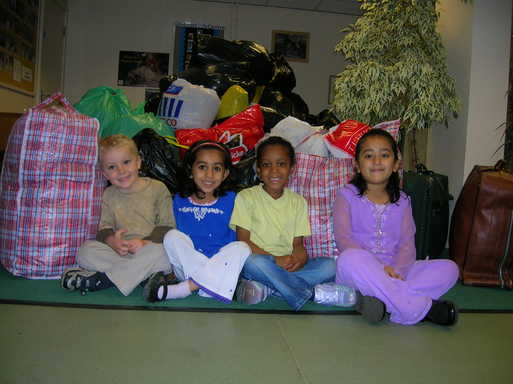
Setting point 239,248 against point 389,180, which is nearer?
point 239,248

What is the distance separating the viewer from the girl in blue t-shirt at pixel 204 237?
1.59 metres

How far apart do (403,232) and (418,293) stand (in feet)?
1.14

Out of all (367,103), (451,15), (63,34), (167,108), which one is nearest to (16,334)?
(167,108)

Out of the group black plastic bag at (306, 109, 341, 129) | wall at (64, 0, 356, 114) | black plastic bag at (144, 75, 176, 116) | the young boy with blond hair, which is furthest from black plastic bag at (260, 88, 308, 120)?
wall at (64, 0, 356, 114)

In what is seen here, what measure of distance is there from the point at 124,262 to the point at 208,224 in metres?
0.40

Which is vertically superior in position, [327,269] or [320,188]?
[320,188]

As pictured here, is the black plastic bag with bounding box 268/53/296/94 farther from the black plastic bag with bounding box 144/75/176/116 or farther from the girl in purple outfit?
the girl in purple outfit

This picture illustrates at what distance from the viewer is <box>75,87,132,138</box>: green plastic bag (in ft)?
7.73

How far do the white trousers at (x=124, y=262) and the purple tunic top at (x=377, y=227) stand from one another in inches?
30.7

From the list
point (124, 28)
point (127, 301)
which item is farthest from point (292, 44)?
point (127, 301)

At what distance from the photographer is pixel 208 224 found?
1845 millimetres

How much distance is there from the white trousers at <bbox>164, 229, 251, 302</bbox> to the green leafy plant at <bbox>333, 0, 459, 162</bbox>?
69.7 inches

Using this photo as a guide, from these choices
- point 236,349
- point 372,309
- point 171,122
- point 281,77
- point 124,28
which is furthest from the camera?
point 124,28

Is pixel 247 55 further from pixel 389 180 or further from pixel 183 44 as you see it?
pixel 183 44
